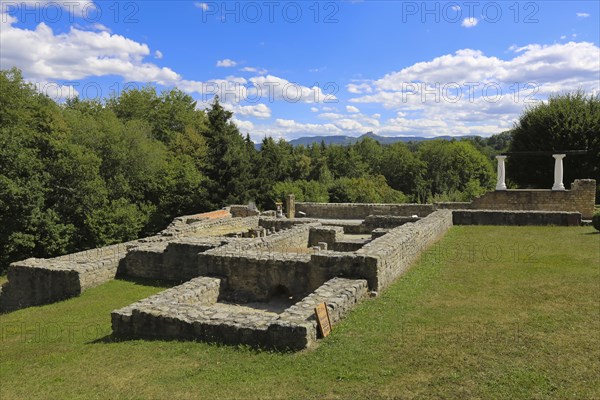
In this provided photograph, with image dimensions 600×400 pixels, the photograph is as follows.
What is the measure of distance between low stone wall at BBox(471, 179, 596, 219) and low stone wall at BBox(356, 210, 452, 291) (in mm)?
7258

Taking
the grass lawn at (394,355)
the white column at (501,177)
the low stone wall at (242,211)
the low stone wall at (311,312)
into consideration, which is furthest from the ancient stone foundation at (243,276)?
the low stone wall at (242,211)

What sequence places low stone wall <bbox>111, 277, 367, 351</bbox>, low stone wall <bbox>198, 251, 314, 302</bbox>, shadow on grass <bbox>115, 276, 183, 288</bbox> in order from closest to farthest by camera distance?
→ low stone wall <bbox>111, 277, 367, 351</bbox> → low stone wall <bbox>198, 251, 314, 302</bbox> → shadow on grass <bbox>115, 276, 183, 288</bbox>

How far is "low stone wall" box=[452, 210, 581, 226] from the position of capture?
1789 centimetres

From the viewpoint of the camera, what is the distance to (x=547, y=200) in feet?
69.6

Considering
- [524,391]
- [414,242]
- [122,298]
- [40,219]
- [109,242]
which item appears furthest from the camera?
[109,242]

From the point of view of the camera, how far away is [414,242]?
12.7 meters

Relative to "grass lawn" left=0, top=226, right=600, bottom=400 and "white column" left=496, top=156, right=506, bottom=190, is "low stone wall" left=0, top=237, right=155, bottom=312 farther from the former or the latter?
"white column" left=496, top=156, right=506, bottom=190

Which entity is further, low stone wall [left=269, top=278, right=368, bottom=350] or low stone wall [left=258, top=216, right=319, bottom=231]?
low stone wall [left=258, top=216, right=319, bottom=231]

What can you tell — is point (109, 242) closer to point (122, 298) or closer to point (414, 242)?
point (122, 298)

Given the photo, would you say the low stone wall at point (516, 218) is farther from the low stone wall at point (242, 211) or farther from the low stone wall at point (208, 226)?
the low stone wall at point (242, 211)

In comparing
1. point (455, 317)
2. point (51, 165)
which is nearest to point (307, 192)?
point (51, 165)

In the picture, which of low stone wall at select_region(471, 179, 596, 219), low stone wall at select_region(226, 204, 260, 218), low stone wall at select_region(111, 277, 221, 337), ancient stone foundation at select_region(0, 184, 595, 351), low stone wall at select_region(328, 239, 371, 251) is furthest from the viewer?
low stone wall at select_region(226, 204, 260, 218)

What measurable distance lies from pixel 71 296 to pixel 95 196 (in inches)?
756

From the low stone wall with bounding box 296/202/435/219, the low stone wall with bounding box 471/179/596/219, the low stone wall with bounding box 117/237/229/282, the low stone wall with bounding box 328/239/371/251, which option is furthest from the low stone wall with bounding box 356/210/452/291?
the low stone wall with bounding box 296/202/435/219
